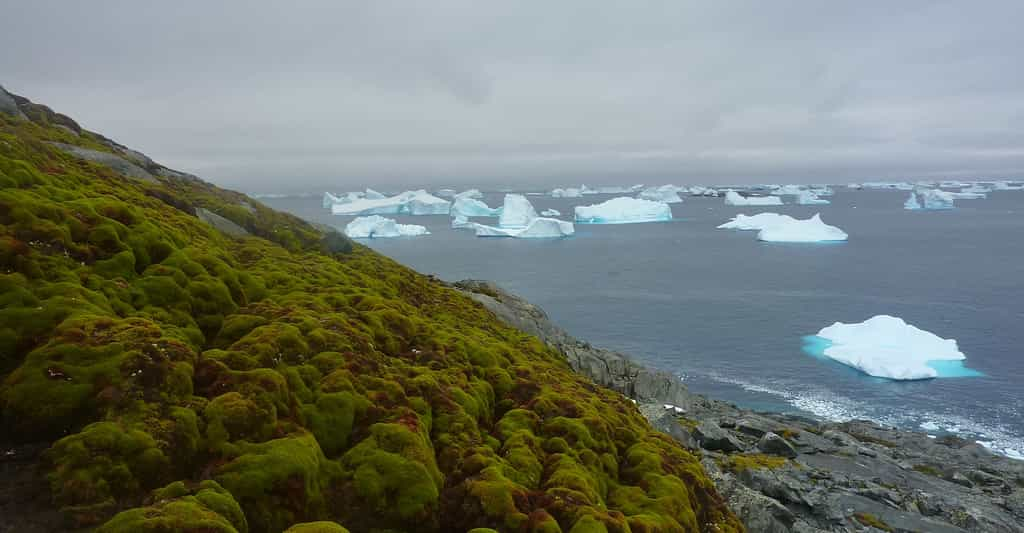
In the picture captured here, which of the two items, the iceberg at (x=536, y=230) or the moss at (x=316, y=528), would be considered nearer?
the moss at (x=316, y=528)

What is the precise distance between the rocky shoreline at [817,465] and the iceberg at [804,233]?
403 ft

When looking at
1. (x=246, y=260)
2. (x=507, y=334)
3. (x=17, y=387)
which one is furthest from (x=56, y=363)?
(x=507, y=334)

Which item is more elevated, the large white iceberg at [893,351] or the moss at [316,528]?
the moss at [316,528]

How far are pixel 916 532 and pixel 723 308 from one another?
205 ft

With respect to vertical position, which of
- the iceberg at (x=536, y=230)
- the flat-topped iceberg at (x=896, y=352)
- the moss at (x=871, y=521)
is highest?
the iceberg at (x=536, y=230)

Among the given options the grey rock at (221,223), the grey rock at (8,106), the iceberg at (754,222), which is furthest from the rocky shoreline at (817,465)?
the iceberg at (754,222)

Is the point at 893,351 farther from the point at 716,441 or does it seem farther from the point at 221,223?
the point at 221,223

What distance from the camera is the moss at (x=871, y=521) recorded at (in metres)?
23.3

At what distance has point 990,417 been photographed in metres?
48.5

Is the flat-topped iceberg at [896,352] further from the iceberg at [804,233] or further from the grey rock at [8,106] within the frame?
the iceberg at [804,233]

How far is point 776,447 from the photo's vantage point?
3222 centimetres

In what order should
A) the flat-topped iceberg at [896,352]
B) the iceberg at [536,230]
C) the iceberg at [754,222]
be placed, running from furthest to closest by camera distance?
1. the iceberg at [754,222]
2. the iceberg at [536,230]
3. the flat-topped iceberg at [896,352]

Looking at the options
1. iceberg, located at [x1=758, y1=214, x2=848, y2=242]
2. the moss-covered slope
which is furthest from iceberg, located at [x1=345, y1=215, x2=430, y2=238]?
the moss-covered slope

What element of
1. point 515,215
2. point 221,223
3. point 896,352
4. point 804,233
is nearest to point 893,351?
point 896,352
